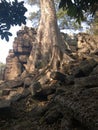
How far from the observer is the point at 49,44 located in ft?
52.5

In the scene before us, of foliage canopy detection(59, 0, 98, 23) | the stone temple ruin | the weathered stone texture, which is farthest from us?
the weathered stone texture

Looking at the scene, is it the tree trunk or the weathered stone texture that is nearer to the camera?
the tree trunk

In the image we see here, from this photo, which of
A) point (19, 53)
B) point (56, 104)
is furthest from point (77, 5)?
point (19, 53)

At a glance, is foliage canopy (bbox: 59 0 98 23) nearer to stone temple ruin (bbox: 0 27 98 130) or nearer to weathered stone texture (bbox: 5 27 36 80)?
stone temple ruin (bbox: 0 27 98 130)

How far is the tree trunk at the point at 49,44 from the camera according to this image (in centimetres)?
1470

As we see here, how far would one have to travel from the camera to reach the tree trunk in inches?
579

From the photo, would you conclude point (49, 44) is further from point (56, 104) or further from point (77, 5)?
point (56, 104)

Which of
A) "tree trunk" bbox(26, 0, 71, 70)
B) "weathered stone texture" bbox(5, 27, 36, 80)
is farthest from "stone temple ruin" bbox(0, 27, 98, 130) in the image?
"weathered stone texture" bbox(5, 27, 36, 80)

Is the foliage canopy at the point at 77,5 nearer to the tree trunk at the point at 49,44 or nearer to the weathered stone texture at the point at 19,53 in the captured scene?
the tree trunk at the point at 49,44

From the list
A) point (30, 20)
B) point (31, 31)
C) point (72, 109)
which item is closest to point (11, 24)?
point (72, 109)

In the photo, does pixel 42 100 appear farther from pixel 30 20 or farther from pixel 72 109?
pixel 30 20

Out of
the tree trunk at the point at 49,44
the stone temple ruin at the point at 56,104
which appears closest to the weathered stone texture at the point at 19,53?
the tree trunk at the point at 49,44

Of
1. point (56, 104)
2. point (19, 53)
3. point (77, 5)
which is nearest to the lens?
point (56, 104)

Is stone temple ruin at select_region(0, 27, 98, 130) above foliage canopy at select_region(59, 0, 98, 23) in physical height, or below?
below
